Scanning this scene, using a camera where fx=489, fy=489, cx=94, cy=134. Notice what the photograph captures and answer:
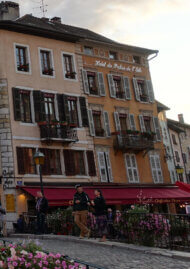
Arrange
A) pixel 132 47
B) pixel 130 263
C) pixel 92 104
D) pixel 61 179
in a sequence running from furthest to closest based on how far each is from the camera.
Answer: pixel 132 47 → pixel 92 104 → pixel 61 179 → pixel 130 263

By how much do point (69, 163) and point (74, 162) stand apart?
18.5 inches

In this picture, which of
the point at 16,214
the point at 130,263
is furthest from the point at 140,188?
the point at 130,263

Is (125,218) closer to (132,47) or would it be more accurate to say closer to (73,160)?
(73,160)

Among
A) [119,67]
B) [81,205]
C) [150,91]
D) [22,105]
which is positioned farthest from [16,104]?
[81,205]

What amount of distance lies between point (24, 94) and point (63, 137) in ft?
11.0

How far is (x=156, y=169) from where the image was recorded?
3450 centimetres

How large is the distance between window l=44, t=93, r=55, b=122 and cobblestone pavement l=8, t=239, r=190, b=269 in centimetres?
1507

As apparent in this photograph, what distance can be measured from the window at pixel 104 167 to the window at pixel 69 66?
530 centimetres

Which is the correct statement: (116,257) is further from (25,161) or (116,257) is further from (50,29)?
(50,29)

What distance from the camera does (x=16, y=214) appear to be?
25750 millimetres

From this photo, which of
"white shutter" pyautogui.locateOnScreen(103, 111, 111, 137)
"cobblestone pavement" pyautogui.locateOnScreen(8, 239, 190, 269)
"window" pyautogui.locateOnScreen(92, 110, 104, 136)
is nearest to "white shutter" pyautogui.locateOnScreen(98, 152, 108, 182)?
"window" pyautogui.locateOnScreen(92, 110, 104, 136)

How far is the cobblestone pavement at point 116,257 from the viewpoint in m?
10.4

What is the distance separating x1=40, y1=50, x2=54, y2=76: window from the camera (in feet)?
98.4

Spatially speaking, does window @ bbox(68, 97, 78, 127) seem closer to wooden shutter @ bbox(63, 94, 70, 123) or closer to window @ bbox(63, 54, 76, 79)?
wooden shutter @ bbox(63, 94, 70, 123)
